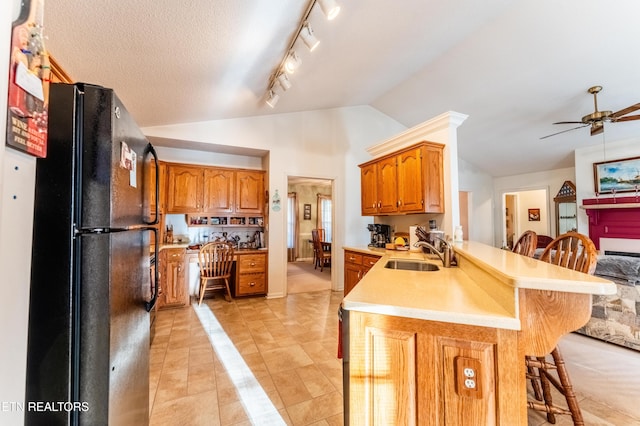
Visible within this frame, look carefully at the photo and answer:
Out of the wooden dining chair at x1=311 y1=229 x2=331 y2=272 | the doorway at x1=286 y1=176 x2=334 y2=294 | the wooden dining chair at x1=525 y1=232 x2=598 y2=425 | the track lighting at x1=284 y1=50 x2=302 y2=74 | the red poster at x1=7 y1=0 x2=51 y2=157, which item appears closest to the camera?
the red poster at x1=7 y1=0 x2=51 y2=157

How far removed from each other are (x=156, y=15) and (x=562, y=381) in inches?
126

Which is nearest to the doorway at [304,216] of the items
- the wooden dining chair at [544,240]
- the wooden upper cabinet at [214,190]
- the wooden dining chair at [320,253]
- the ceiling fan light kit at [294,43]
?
the wooden dining chair at [320,253]

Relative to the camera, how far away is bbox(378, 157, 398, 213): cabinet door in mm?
3416

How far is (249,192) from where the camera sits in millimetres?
4402

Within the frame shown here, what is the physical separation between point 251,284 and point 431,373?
347cm

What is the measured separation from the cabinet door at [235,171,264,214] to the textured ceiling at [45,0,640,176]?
3.32 feet

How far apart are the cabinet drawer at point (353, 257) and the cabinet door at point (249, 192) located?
174cm

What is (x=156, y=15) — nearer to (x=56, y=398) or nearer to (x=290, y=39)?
(x=290, y=39)

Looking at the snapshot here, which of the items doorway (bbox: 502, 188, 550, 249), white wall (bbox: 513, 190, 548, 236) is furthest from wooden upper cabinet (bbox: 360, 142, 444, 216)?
white wall (bbox: 513, 190, 548, 236)

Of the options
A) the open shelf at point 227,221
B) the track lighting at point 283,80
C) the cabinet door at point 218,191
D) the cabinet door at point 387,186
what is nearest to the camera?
the track lighting at point 283,80

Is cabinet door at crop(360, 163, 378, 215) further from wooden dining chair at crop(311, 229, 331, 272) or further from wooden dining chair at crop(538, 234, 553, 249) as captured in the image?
wooden dining chair at crop(538, 234, 553, 249)

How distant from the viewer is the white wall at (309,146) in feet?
13.3

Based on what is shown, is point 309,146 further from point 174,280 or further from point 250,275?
point 174,280

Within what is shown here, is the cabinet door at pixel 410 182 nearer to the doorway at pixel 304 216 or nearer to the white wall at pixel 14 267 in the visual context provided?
the white wall at pixel 14 267
